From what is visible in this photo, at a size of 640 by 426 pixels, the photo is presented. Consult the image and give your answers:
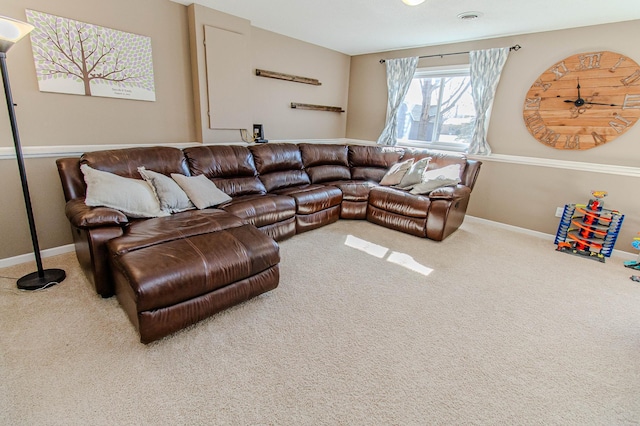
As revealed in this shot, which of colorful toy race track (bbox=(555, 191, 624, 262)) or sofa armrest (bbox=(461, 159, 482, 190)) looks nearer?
colorful toy race track (bbox=(555, 191, 624, 262))

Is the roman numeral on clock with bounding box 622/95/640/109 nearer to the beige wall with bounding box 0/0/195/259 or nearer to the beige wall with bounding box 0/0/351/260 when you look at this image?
the beige wall with bounding box 0/0/351/260

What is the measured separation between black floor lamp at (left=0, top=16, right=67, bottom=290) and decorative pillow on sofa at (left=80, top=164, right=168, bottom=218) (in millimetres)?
366

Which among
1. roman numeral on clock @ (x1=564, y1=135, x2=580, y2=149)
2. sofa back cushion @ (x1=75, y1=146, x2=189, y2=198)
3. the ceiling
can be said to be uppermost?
the ceiling

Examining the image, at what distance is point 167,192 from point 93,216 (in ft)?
2.08

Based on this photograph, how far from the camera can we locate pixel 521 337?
1.92 m

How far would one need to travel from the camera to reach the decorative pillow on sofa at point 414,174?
3.79m

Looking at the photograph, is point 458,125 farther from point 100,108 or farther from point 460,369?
point 100,108

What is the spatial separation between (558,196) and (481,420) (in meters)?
3.32

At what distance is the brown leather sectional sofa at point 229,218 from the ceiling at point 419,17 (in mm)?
1479

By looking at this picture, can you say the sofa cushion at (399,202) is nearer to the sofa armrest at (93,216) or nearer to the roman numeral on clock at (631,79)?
the roman numeral on clock at (631,79)

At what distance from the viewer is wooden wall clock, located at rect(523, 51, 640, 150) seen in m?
3.11

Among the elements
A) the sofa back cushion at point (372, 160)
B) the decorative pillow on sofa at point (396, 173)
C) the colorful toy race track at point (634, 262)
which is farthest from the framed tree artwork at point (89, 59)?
the colorful toy race track at point (634, 262)

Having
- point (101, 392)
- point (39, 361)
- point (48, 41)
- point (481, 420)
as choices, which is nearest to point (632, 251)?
point (481, 420)

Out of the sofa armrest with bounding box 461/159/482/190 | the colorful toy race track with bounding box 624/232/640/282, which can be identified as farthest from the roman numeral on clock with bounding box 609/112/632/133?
the sofa armrest with bounding box 461/159/482/190
